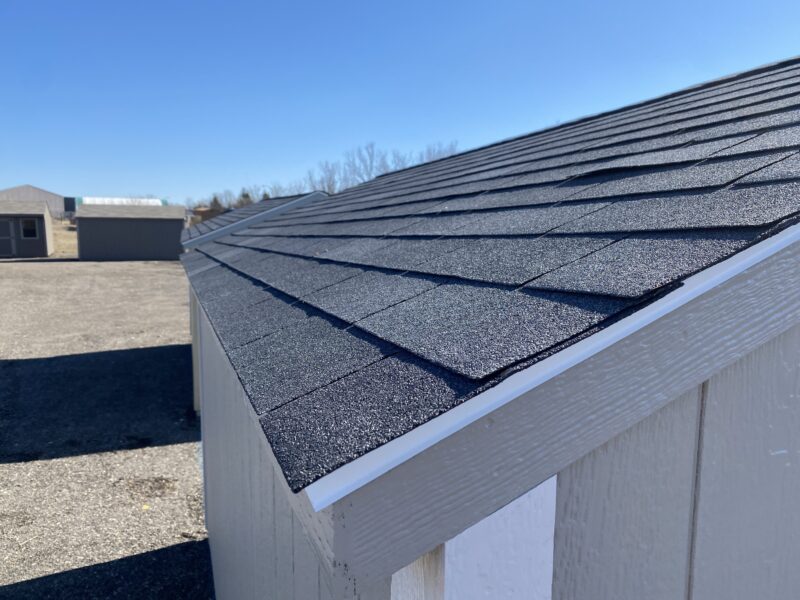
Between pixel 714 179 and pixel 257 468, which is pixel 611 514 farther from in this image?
pixel 257 468

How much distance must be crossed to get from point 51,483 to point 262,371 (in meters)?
6.76

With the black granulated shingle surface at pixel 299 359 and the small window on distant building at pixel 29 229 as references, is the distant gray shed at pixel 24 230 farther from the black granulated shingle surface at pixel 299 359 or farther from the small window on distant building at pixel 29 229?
the black granulated shingle surface at pixel 299 359

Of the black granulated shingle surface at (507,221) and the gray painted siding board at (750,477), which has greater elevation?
the black granulated shingle surface at (507,221)

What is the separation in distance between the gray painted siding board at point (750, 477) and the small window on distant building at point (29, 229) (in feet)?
125

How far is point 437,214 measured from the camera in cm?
344

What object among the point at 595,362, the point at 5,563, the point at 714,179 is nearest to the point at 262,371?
the point at 595,362

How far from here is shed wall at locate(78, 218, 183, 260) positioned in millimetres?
33062

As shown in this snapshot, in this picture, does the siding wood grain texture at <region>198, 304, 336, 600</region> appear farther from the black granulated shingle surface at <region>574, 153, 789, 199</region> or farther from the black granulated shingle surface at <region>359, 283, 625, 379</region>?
the black granulated shingle surface at <region>574, 153, 789, 199</region>

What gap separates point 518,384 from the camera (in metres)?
0.96

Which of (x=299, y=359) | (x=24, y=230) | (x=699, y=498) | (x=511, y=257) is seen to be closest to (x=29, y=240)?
(x=24, y=230)

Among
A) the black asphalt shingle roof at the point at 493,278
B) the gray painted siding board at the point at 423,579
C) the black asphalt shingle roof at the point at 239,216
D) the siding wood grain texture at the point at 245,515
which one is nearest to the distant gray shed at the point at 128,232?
the black asphalt shingle roof at the point at 239,216

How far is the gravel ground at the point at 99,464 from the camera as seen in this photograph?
522 centimetres

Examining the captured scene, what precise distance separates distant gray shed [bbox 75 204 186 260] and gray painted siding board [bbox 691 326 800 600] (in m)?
35.5

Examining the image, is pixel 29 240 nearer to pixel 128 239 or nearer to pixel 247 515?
pixel 128 239
